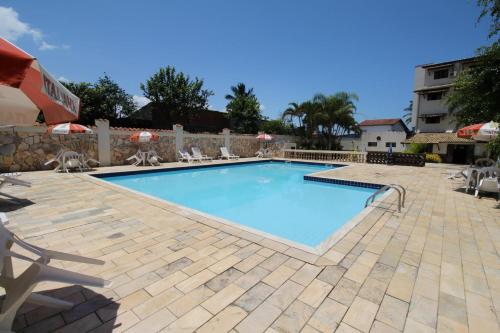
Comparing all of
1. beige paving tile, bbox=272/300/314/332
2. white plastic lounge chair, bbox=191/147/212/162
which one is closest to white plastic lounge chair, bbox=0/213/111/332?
beige paving tile, bbox=272/300/314/332

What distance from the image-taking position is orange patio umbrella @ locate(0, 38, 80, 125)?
1.48 metres

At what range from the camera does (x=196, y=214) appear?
4777 mm

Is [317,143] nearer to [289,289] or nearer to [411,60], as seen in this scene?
[411,60]

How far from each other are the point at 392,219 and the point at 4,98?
6157 mm

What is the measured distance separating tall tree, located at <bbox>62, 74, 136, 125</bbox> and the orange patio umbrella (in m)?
22.8

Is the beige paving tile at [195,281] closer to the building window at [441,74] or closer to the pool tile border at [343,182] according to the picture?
the pool tile border at [343,182]

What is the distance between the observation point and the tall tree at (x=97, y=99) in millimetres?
22312

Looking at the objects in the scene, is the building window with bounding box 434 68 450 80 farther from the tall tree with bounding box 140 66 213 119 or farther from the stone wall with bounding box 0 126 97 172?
the stone wall with bounding box 0 126 97 172

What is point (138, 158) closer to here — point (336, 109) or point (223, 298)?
point (223, 298)

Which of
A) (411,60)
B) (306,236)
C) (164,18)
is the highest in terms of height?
(411,60)

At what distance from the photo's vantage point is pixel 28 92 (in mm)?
2018

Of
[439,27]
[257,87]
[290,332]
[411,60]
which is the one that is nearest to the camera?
[290,332]

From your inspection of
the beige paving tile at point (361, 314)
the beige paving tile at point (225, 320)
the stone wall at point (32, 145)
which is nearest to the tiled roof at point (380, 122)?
the stone wall at point (32, 145)

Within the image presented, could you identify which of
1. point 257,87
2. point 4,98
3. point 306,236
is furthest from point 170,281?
point 257,87
